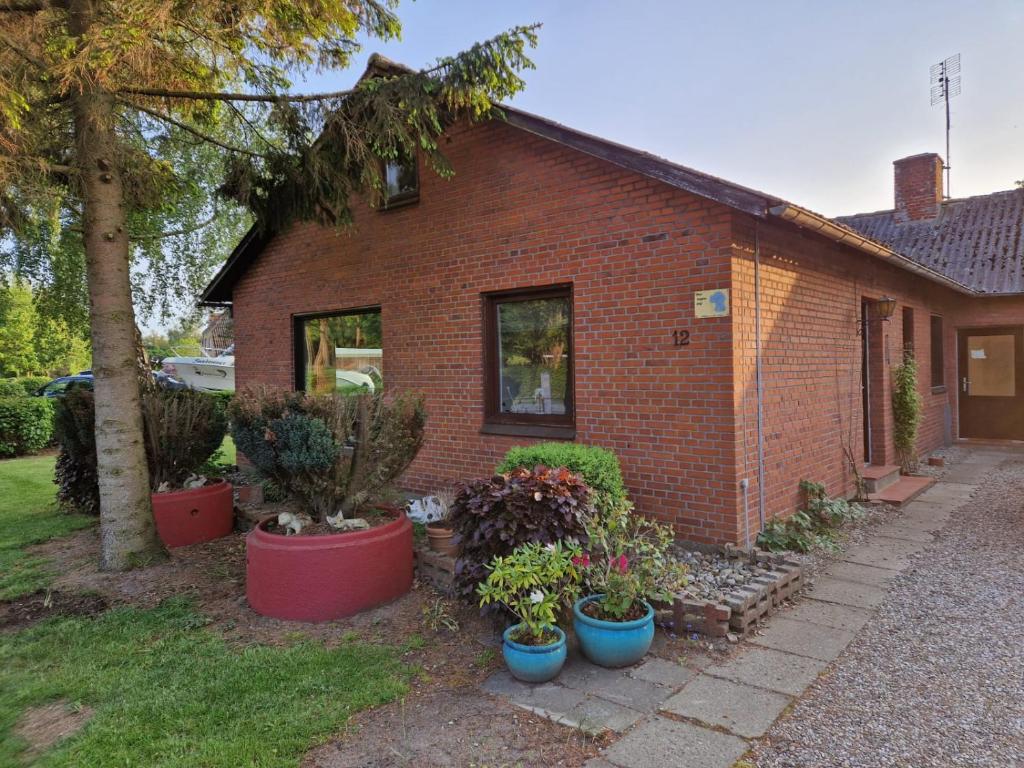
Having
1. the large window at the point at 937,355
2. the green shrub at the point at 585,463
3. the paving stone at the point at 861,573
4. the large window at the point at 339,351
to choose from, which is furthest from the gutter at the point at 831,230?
the large window at the point at 339,351

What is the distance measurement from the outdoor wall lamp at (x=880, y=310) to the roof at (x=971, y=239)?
193 inches

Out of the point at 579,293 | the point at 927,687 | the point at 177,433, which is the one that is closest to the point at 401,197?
the point at 579,293

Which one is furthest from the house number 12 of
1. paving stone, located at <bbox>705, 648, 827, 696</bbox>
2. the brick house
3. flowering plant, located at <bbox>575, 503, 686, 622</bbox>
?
paving stone, located at <bbox>705, 648, 827, 696</bbox>

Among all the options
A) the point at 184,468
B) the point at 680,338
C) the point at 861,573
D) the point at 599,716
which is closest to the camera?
the point at 599,716

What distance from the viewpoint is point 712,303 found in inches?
210

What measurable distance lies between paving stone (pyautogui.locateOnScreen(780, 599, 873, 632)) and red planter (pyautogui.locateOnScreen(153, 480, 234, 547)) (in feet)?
19.4

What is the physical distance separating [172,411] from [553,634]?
558 cm

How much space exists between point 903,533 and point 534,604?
5.07 metres

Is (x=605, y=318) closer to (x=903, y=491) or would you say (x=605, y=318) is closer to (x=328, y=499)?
(x=328, y=499)

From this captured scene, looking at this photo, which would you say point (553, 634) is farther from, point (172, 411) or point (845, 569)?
point (172, 411)

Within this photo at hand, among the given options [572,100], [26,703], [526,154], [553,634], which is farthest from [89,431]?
[572,100]

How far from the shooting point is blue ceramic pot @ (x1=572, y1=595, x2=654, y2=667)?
11.6 feet

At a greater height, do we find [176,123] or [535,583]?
[176,123]

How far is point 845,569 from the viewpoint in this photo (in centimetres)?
541
